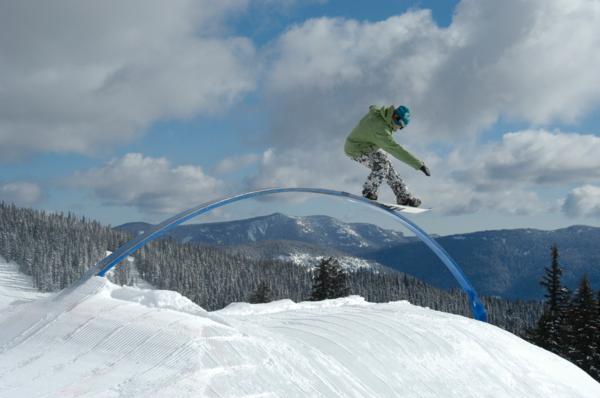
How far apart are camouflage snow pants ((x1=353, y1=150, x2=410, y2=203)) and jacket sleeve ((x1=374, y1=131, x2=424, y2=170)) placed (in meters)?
0.78

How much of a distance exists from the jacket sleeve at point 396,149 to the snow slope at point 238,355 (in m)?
3.82

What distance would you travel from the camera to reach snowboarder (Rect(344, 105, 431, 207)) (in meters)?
11.1

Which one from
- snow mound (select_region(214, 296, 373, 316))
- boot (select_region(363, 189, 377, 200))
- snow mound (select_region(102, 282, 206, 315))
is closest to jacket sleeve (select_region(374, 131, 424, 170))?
boot (select_region(363, 189, 377, 200))

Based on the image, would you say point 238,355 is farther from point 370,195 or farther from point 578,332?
point 578,332

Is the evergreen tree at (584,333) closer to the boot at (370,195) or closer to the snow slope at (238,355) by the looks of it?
A: the boot at (370,195)

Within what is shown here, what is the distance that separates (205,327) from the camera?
5758 mm

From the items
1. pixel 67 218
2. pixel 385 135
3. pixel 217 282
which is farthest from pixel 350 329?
pixel 67 218

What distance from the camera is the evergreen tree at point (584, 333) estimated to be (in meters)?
29.8

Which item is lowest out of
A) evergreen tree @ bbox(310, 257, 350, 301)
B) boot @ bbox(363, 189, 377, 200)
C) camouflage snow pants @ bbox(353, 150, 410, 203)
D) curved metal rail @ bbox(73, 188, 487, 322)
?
evergreen tree @ bbox(310, 257, 350, 301)

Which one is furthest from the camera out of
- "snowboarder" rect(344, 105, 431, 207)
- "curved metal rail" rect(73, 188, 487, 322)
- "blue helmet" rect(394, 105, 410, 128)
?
"snowboarder" rect(344, 105, 431, 207)

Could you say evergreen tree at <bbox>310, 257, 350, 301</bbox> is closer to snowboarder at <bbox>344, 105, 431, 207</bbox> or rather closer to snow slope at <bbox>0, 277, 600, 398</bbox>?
snowboarder at <bbox>344, 105, 431, 207</bbox>

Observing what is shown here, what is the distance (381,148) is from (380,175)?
82 cm

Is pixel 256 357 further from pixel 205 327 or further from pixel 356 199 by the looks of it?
pixel 356 199

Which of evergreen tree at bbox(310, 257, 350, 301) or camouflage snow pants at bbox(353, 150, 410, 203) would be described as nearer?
camouflage snow pants at bbox(353, 150, 410, 203)
